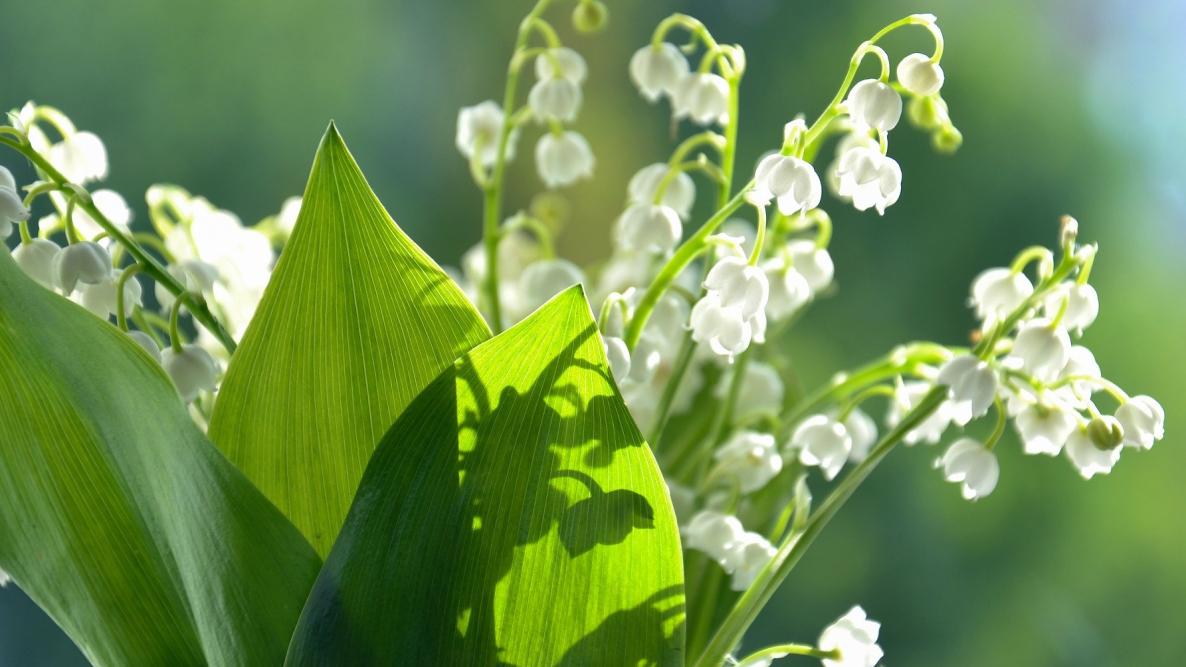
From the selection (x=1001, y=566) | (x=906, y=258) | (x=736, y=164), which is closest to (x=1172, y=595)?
(x=1001, y=566)

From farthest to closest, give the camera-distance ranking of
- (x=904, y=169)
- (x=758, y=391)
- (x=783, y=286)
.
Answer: (x=904, y=169) → (x=758, y=391) → (x=783, y=286)

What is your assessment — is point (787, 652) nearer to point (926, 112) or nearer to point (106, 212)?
point (926, 112)

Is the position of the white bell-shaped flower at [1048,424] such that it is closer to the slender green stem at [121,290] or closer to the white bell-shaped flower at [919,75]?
the white bell-shaped flower at [919,75]

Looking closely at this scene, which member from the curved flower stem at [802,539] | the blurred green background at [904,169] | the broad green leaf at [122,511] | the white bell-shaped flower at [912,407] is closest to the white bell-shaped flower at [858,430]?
the white bell-shaped flower at [912,407]

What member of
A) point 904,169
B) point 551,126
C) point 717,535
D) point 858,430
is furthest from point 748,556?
point 904,169

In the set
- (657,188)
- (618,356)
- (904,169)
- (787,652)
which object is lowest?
(787,652)
